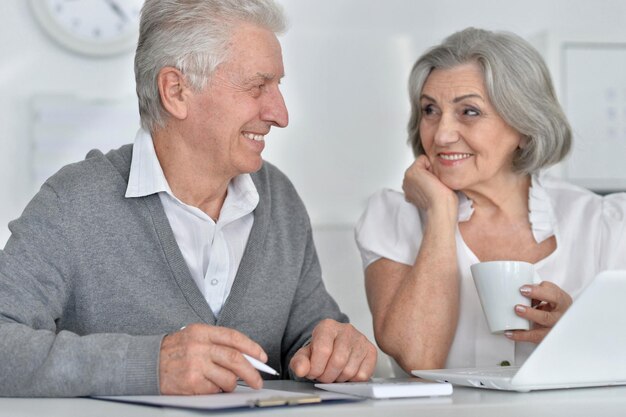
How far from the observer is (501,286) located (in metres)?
1.62

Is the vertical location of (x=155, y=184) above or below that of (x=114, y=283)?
above

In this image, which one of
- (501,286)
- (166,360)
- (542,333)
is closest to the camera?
(166,360)

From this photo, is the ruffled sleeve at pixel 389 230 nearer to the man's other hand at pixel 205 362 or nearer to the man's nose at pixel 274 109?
the man's nose at pixel 274 109

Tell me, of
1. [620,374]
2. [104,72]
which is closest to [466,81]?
[620,374]

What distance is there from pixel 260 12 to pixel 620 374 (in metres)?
0.99

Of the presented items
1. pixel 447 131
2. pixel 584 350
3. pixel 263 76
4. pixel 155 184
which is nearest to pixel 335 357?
pixel 584 350

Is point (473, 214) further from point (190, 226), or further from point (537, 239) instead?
point (190, 226)

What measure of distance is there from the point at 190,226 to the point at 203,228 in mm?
26

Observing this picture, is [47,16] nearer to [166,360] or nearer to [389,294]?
[389,294]

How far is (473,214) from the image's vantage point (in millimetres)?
2193

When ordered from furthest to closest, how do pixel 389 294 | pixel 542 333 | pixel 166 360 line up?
pixel 389 294 → pixel 542 333 → pixel 166 360

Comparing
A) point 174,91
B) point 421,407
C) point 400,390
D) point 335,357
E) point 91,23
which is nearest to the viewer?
point 421,407

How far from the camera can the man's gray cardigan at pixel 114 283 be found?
1312mm

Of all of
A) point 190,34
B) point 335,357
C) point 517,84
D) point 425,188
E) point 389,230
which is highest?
point 190,34
